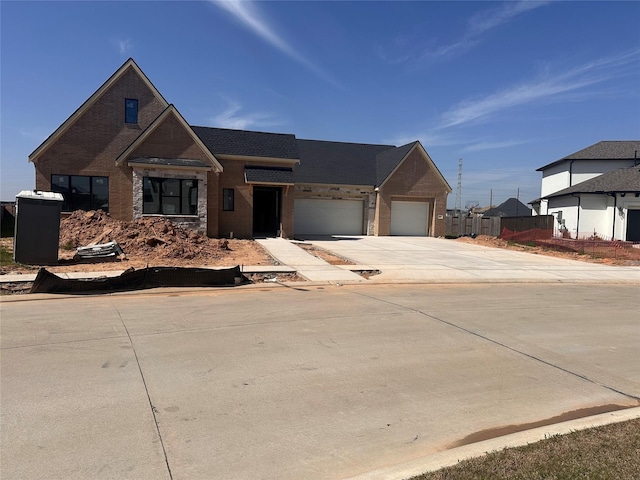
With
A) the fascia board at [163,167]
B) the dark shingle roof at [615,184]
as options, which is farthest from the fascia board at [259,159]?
the dark shingle roof at [615,184]

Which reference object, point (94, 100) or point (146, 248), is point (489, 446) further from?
point (94, 100)

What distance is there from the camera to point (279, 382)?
538cm

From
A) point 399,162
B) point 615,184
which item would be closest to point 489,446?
point 399,162

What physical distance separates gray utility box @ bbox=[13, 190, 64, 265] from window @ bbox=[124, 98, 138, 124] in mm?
10148

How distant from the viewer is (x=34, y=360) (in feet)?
19.6

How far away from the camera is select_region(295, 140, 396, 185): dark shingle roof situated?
32844 millimetres

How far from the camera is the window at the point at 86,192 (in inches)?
909

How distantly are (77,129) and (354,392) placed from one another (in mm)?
23315

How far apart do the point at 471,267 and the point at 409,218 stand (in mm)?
16722

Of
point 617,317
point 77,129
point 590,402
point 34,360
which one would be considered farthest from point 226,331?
point 77,129

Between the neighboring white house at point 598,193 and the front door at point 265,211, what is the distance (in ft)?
72.8

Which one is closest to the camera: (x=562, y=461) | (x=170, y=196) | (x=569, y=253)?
(x=562, y=461)

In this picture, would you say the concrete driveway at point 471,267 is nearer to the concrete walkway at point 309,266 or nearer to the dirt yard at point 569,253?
the concrete walkway at point 309,266

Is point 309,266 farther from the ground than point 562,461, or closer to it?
farther from the ground
